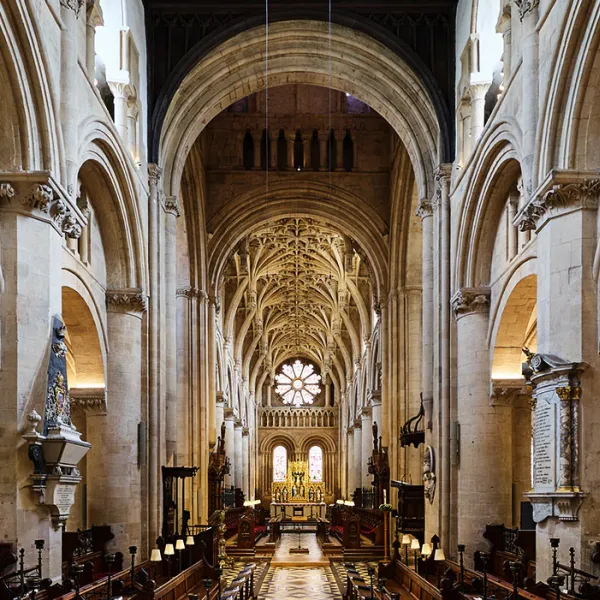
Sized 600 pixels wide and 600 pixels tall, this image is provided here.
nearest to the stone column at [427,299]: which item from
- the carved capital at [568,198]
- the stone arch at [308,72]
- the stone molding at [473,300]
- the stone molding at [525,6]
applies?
the stone arch at [308,72]

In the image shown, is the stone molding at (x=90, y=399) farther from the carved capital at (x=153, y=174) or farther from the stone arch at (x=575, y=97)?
the stone arch at (x=575, y=97)

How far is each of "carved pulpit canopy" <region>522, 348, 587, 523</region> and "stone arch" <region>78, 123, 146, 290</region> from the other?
895 cm

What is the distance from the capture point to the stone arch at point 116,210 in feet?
59.7

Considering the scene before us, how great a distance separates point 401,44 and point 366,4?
127 centimetres

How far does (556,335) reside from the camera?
13234 millimetres

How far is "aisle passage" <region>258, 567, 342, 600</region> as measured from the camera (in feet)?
72.9

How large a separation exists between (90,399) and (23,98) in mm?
7734

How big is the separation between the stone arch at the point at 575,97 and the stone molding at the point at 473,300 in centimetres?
640

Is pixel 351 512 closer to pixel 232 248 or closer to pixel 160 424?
pixel 232 248

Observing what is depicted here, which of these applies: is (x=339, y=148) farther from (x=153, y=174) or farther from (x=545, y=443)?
(x=545, y=443)

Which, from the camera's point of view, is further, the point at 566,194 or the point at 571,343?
the point at 566,194

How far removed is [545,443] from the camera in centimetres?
1346

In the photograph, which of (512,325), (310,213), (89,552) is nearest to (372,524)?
(310,213)

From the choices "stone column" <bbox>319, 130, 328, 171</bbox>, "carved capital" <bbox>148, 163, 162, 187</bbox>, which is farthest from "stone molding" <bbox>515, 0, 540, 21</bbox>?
"stone column" <bbox>319, 130, 328, 171</bbox>
